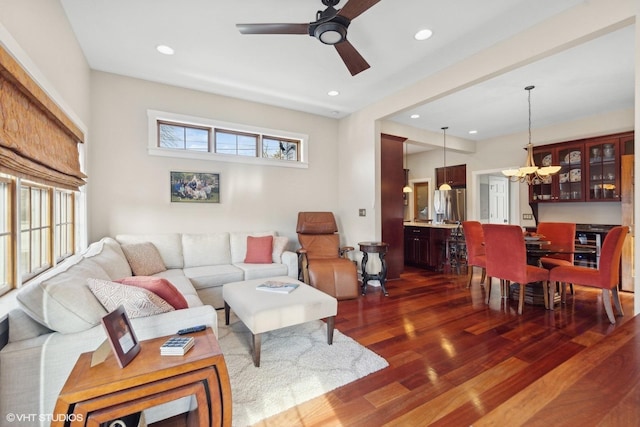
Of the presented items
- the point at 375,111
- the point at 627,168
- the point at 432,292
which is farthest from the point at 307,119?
the point at 627,168

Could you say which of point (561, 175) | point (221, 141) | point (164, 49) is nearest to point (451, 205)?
point (561, 175)

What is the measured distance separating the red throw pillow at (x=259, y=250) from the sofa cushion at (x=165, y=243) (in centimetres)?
85

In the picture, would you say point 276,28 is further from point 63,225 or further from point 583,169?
point 583,169

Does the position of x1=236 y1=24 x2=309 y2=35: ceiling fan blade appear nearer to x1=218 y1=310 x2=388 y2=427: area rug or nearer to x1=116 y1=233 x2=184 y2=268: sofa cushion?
x1=218 y1=310 x2=388 y2=427: area rug

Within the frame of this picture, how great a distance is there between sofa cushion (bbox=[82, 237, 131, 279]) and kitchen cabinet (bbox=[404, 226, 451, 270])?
4.81 metres

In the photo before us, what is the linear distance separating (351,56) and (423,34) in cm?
80

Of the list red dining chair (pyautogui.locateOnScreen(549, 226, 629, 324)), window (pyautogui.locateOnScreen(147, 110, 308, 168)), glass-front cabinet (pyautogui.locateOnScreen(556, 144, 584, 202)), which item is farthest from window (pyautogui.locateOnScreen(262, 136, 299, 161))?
glass-front cabinet (pyautogui.locateOnScreen(556, 144, 584, 202))

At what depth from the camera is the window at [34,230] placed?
6.46 ft

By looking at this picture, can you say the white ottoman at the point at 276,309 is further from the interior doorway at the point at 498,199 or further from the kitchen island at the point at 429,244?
the interior doorway at the point at 498,199

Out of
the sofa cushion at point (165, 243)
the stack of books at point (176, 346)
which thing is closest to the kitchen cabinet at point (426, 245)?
the sofa cushion at point (165, 243)

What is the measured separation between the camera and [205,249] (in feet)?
12.4

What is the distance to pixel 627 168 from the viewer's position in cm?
396

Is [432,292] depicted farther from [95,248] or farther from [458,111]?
[95,248]

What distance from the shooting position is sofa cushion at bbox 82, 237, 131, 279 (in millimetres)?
2305
